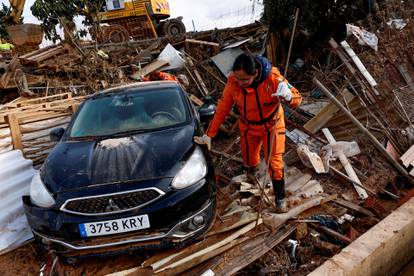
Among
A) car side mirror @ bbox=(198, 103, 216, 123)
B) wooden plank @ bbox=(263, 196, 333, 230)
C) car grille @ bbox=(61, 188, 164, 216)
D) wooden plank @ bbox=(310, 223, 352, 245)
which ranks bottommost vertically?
wooden plank @ bbox=(310, 223, 352, 245)

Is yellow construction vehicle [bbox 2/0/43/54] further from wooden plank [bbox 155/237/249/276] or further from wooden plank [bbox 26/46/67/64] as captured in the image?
wooden plank [bbox 155/237/249/276]

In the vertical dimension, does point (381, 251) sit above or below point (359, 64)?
below

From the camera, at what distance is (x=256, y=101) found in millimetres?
3215

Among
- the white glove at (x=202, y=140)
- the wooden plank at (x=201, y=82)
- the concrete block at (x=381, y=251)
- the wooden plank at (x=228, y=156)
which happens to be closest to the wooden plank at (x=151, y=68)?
the wooden plank at (x=201, y=82)

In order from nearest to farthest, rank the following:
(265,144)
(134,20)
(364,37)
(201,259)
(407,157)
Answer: (201,259) → (265,144) → (407,157) → (364,37) → (134,20)

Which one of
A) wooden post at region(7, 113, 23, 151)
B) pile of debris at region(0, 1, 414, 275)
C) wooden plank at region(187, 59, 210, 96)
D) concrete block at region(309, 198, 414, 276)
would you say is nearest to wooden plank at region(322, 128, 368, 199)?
pile of debris at region(0, 1, 414, 275)

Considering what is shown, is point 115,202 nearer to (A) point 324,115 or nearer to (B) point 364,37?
(A) point 324,115

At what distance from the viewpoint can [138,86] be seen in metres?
4.12

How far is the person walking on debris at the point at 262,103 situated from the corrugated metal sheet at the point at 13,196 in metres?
2.43

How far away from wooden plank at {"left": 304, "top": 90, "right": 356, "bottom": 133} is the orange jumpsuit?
1.85m

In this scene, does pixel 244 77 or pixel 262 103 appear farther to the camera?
pixel 262 103

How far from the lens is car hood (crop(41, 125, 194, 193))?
103 inches

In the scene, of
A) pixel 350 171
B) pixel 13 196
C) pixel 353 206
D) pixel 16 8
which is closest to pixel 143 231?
pixel 353 206

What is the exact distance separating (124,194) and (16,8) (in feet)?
43.1
